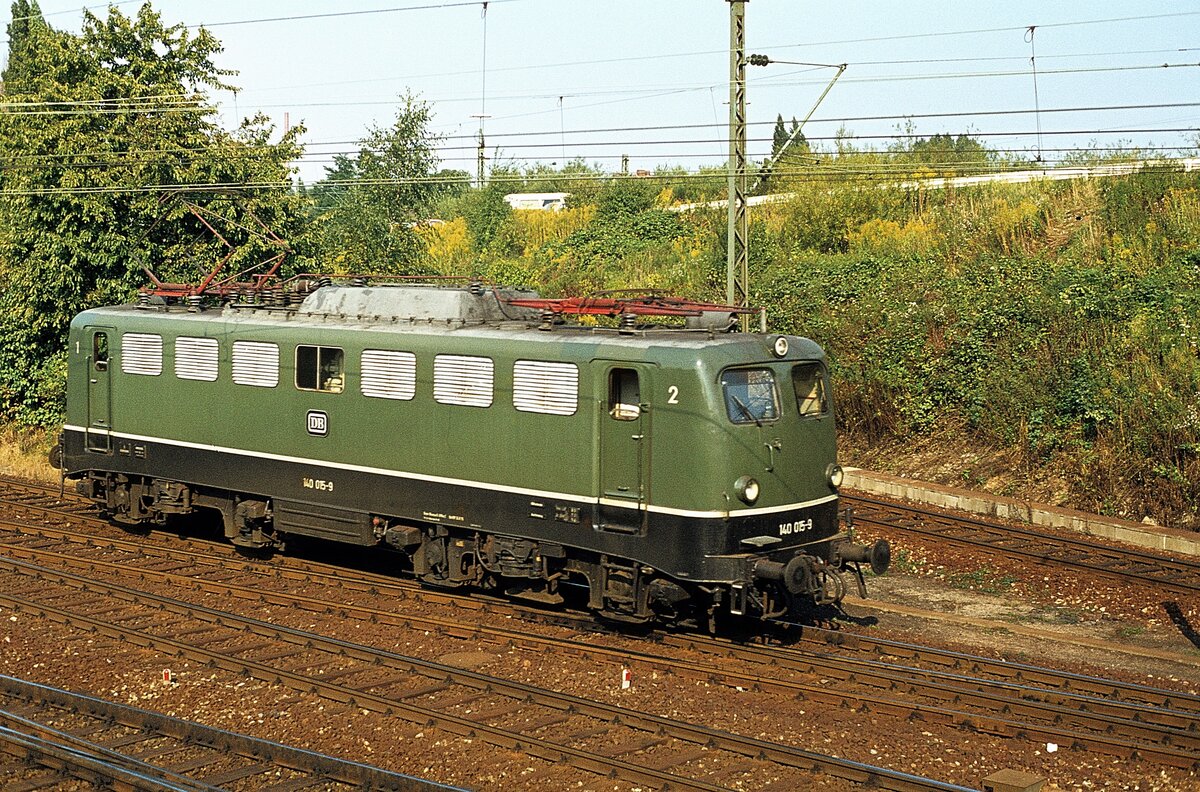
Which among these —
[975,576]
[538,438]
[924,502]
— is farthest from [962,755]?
[924,502]

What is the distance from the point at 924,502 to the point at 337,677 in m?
12.2

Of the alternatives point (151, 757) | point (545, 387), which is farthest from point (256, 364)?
point (151, 757)

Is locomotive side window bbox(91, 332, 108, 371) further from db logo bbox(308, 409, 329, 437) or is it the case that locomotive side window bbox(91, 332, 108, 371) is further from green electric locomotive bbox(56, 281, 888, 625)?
db logo bbox(308, 409, 329, 437)

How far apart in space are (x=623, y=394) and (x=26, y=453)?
62.9 feet

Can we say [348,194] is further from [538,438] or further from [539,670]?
[539,670]

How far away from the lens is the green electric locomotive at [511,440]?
12969mm

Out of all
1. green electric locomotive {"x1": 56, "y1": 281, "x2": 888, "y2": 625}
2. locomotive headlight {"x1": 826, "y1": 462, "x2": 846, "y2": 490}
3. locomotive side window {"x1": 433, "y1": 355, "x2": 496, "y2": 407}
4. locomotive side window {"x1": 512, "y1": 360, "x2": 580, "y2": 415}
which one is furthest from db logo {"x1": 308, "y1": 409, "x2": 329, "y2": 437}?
locomotive headlight {"x1": 826, "y1": 462, "x2": 846, "y2": 490}

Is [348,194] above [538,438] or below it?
above

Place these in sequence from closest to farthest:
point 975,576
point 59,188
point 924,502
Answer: point 975,576
point 924,502
point 59,188

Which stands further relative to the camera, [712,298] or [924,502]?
[712,298]

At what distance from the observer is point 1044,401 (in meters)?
21.6

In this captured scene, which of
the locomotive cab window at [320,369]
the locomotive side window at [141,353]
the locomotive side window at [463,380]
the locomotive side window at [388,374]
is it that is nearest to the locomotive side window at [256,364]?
the locomotive cab window at [320,369]

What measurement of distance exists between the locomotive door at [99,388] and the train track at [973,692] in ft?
25.4

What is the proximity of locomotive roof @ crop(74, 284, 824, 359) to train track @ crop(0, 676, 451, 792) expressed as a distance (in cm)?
564
